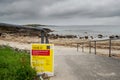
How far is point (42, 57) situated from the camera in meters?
10.9

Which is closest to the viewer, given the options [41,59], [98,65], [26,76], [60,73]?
[26,76]

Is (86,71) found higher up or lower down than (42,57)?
lower down

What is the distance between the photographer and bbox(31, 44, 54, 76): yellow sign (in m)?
10.9

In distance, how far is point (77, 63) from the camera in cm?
1424

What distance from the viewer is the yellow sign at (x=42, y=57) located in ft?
35.7

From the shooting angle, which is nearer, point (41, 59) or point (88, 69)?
point (41, 59)

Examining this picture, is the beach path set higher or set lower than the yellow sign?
lower

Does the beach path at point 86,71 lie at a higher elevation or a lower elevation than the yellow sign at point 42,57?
lower

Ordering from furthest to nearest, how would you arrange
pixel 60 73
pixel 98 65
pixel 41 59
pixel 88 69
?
1. pixel 98 65
2. pixel 88 69
3. pixel 60 73
4. pixel 41 59

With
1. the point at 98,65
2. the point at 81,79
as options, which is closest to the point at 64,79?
the point at 81,79

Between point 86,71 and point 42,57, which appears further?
point 86,71

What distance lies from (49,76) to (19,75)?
4.11ft

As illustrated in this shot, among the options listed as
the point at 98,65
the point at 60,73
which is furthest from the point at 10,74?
the point at 98,65

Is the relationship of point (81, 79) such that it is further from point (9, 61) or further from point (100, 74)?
point (9, 61)
